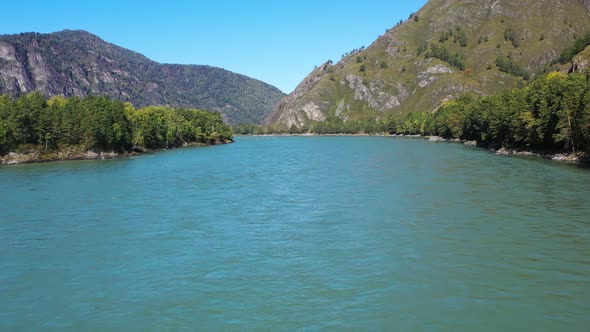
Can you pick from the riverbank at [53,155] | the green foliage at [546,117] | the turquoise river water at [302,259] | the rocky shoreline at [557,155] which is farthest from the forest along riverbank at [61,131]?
the green foliage at [546,117]

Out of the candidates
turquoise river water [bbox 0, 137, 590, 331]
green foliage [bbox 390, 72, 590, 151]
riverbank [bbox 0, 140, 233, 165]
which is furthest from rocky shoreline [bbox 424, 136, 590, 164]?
riverbank [bbox 0, 140, 233, 165]

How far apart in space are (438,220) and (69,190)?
52000 millimetres

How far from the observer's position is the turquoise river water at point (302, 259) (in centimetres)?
2391

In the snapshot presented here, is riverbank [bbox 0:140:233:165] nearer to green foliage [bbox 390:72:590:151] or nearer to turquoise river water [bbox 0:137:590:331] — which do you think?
turquoise river water [bbox 0:137:590:331]

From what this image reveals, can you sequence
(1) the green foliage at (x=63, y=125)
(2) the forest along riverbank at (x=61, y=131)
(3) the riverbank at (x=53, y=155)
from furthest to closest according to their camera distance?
(1) the green foliage at (x=63, y=125)
(2) the forest along riverbank at (x=61, y=131)
(3) the riverbank at (x=53, y=155)

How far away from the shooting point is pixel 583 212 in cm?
4544

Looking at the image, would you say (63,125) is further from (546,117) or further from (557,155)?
(557,155)

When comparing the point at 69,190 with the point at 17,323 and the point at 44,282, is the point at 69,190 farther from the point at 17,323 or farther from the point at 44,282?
the point at 17,323

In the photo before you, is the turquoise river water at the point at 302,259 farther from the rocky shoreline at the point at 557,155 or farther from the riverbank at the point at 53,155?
the riverbank at the point at 53,155

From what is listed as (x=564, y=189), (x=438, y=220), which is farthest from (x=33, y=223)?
(x=564, y=189)

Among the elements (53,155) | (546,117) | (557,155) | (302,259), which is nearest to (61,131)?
(53,155)

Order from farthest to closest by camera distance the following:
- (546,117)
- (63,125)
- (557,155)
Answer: (63,125)
(546,117)
(557,155)

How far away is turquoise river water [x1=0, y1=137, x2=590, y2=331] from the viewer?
23906mm

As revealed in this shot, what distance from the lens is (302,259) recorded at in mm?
32562
